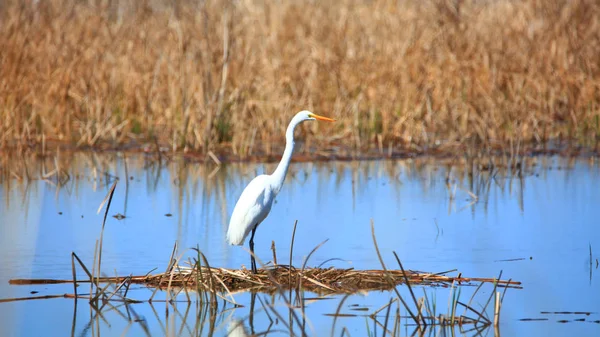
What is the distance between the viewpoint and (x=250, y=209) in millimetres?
5898

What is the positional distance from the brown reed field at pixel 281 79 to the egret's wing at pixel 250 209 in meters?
4.92

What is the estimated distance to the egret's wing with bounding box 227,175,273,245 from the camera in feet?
19.4

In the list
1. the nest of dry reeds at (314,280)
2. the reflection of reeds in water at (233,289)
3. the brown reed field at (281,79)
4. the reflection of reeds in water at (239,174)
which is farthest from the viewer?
the brown reed field at (281,79)

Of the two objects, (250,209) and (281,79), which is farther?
(281,79)

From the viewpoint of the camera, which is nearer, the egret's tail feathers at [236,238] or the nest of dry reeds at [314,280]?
the nest of dry reeds at [314,280]

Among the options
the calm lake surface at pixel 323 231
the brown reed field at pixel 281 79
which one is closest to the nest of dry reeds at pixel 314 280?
the calm lake surface at pixel 323 231

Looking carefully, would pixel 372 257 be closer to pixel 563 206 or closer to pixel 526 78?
pixel 563 206

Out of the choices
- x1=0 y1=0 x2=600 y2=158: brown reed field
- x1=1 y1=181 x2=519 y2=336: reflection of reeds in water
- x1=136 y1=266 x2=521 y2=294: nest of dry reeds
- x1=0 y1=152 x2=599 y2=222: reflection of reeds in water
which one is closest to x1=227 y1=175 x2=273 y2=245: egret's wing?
x1=1 y1=181 x2=519 y2=336: reflection of reeds in water

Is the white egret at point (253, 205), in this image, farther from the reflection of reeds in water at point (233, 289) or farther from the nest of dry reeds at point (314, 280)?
the nest of dry reeds at point (314, 280)

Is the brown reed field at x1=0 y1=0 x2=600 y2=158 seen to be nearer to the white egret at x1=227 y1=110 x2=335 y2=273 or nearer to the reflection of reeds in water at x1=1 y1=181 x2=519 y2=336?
the white egret at x1=227 y1=110 x2=335 y2=273

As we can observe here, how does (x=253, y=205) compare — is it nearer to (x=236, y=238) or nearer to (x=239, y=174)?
(x=236, y=238)

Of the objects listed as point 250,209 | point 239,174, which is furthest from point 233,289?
point 239,174

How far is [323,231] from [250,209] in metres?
1.49

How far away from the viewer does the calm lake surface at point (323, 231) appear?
4840mm
